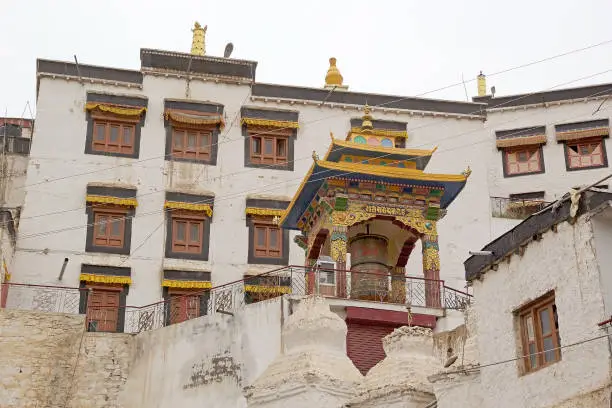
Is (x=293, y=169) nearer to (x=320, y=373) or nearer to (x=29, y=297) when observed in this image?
(x=29, y=297)

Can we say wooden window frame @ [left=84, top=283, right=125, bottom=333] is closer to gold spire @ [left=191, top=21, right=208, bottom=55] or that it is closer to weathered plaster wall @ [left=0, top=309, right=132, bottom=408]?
weathered plaster wall @ [left=0, top=309, right=132, bottom=408]

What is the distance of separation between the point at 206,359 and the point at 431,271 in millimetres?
5451

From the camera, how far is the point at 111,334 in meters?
22.1

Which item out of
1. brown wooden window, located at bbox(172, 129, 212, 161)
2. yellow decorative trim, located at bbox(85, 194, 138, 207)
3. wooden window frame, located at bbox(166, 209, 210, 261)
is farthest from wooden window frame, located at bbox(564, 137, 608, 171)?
yellow decorative trim, located at bbox(85, 194, 138, 207)

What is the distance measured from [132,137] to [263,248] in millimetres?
5302

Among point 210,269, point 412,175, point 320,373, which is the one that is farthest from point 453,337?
point 210,269

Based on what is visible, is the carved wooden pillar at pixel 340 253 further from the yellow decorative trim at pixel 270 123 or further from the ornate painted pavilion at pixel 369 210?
the yellow decorative trim at pixel 270 123

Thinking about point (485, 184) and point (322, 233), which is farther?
point (485, 184)

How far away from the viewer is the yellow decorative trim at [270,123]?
30056 mm

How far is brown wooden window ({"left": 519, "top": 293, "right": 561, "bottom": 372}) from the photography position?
1154 centimetres

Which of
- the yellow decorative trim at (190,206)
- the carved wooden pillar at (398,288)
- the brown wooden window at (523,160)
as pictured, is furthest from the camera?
the brown wooden window at (523,160)

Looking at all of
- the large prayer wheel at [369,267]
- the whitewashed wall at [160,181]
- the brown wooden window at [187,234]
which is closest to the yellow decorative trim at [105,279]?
the whitewashed wall at [160,181]

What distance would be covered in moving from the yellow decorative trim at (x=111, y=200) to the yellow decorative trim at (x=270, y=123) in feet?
14.1

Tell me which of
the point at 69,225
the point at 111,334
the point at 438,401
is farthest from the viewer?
the point at 69,225
